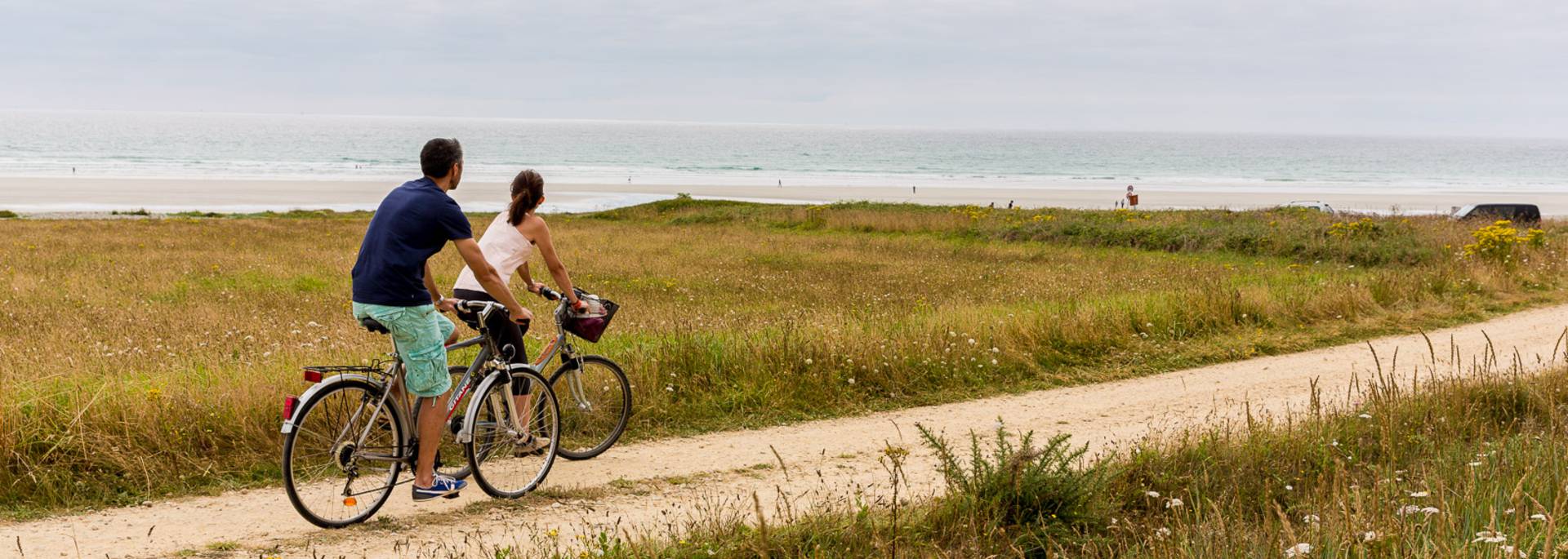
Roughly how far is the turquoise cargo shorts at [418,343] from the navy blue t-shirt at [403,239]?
→ 59 mm

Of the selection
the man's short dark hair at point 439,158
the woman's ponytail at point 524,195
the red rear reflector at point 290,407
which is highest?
the man's short dark hair at point 439,158

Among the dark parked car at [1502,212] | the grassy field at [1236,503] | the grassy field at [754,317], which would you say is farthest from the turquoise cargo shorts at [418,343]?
the dark parked car at [1502,212]

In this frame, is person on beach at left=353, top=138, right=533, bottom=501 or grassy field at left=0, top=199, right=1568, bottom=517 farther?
grassy field at left=0, top=199, right=1568, bottom=517

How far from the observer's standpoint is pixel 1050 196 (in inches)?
3435

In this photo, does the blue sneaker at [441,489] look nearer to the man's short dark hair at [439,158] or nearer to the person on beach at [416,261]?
the person on beach at [416,261]

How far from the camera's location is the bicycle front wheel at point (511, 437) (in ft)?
21.6

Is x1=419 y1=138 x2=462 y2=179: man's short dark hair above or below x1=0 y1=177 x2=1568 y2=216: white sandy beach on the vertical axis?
above

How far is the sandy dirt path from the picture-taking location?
5789 mm

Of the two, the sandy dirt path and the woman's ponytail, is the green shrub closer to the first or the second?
the sandy dirt path

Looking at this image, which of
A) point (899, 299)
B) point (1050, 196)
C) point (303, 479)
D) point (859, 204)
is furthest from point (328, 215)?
point (1050, 196)

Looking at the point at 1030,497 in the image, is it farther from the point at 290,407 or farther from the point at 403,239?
the point at 290,407

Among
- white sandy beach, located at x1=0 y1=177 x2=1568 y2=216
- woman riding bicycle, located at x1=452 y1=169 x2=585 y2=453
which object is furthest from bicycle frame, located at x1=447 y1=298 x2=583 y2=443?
white sandy beach, located at x1=0 y1=177 x2=1568 y2=216

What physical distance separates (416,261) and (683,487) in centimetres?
232

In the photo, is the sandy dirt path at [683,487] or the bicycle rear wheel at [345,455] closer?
the sandy dirt path at [683,487]
